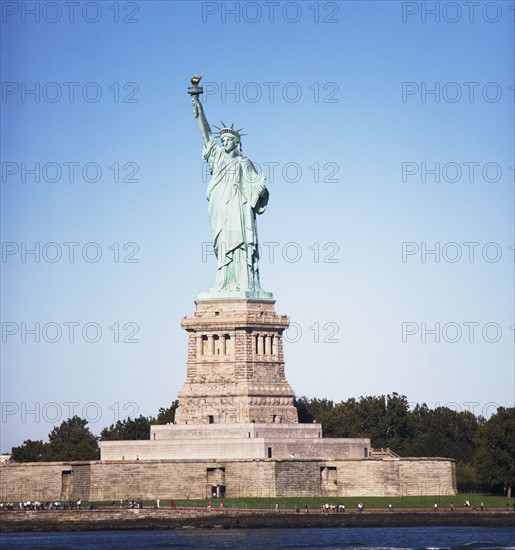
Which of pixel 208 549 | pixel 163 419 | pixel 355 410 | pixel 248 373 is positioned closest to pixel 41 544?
pixel 208 549

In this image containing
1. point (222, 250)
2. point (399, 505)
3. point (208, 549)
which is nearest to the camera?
point (208, 549)

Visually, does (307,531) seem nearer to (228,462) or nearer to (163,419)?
(228,462)

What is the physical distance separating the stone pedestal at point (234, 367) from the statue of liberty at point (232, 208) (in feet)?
4.82

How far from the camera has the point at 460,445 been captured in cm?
11962

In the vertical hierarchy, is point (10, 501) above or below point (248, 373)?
below

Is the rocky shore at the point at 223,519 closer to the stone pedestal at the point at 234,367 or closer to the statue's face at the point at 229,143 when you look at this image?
the stone pedestal at the point at 234,367

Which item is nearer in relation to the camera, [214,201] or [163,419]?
[214,201]

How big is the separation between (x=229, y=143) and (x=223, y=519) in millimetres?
21880

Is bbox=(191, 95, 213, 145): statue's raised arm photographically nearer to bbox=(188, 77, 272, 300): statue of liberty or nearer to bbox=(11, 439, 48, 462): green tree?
bbox=(188, 77, 272, 300): statue of liberty

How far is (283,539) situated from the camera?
88250mm

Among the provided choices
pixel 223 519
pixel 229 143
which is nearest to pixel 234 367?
pixel 229 143

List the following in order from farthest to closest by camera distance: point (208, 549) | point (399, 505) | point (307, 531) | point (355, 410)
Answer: point (355, 410) → point (399, 505) → point (307, 531) → point (208, 549)

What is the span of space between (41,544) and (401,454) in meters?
34.0

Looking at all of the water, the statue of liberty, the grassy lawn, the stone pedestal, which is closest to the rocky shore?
the water
